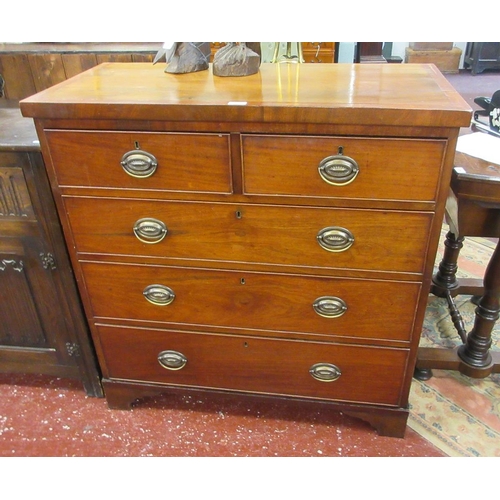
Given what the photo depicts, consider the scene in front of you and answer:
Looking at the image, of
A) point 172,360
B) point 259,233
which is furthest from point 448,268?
point 172,360

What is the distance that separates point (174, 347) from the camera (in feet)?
4.75

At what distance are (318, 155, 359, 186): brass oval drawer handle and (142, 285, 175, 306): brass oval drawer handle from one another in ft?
1.84

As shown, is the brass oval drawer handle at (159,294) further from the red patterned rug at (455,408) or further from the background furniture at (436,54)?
the background furniture at (436,54)

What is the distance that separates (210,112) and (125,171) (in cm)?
27

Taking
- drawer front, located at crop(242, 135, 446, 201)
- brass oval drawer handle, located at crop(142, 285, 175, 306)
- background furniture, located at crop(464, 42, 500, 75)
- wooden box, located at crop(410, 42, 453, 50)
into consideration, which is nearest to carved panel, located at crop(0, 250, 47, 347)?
brass oval drawer handle, located at crop(142, 285, 175, 306)

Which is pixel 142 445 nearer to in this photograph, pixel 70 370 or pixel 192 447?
pixel 192 447

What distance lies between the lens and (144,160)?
113 cm

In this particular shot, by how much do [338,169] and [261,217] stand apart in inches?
9.0

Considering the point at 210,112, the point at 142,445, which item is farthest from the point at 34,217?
the point at 142,445

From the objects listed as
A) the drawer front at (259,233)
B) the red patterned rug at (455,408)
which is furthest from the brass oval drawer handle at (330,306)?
the red patterned rug at (455,408)

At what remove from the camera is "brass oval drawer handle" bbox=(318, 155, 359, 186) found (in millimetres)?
1054

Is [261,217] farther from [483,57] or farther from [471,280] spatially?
[483,57]

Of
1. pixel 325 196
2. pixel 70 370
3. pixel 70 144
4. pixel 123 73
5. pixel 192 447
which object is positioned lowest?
pixel 192 447

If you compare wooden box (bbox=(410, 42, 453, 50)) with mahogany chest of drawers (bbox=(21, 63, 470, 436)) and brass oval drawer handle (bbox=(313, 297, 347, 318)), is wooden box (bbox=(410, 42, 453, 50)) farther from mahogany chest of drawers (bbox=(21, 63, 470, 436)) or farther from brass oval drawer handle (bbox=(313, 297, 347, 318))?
brass oval drawer handle (bbox=(313, 297, 347, 318))
